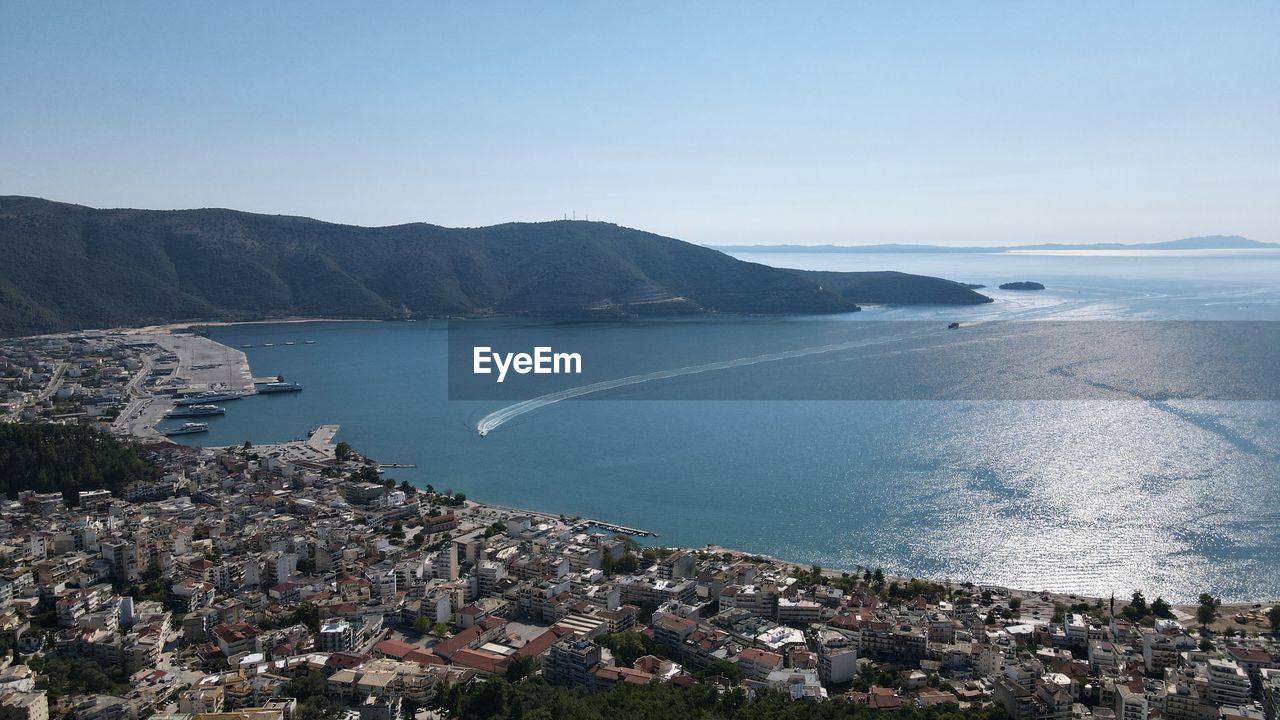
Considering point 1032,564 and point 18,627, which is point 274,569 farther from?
point 1032,564

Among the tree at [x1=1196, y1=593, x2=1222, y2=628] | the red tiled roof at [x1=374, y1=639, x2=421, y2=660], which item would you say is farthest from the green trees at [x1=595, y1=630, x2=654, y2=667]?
the tree at [x1=1196, y1=593, x2=1222, y2=628]

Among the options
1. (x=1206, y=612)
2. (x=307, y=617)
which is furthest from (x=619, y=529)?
(x=1206, y=612)

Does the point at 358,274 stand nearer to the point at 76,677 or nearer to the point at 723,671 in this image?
the point at 76,677

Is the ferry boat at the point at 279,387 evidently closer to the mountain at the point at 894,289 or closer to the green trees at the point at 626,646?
the green trees at the point at 626,646

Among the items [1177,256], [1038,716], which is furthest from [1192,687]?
[1177,256]

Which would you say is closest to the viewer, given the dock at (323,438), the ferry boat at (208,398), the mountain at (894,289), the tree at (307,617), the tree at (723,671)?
the tree at (723,671)

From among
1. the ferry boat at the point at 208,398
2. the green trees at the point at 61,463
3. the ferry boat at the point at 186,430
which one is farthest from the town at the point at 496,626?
the ferry boat at the point at 208,398
